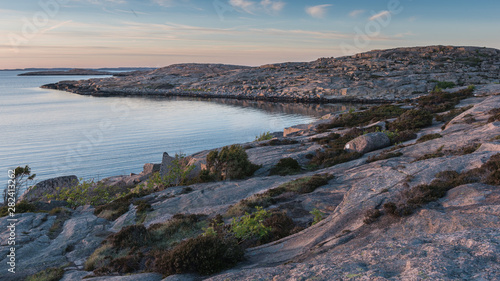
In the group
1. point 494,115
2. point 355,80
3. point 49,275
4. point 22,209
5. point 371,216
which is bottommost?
point 22,209

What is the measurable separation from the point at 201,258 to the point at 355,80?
119 meters

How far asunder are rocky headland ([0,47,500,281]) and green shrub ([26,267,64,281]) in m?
0.12

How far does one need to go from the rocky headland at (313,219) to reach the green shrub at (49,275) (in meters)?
0.12

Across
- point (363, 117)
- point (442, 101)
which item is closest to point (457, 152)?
point (363, 117)

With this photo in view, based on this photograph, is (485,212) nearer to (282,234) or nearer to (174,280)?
(282,234)

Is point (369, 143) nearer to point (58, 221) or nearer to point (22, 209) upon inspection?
point (58, 221)

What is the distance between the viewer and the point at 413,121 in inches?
1161

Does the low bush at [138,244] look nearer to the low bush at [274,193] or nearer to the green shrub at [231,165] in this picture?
the low bush at [274,193]

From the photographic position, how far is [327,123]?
129 feet

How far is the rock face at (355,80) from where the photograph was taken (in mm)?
102562

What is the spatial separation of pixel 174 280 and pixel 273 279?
9.46 ft

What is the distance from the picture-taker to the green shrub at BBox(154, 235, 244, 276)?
933cm

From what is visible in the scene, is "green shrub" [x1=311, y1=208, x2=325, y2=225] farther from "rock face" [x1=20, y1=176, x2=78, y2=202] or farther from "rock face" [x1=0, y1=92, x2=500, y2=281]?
"rock face" [x1=20, y1=176, x2=78, y2=202]

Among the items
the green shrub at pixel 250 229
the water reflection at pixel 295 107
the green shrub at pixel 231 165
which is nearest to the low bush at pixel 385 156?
the green shrub at pixel 231 165
